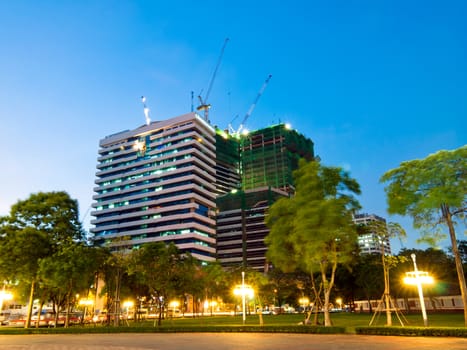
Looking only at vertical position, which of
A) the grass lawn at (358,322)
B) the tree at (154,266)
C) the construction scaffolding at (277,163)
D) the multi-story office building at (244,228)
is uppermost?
the construction scaffolding at (277,163)

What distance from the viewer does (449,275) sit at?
61.7 m

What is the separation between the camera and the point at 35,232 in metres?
37.2

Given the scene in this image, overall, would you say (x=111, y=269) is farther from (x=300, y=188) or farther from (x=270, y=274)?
(x=270, y=274)

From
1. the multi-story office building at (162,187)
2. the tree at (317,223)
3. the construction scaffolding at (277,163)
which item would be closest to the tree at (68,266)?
the tree at (317,223)

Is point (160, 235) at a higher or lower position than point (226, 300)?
higher

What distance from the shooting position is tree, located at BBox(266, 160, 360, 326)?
1137 inches

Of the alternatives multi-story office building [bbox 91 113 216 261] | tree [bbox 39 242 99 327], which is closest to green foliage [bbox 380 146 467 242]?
tree [bbox 39 242 99 327]

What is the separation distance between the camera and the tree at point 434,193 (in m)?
22.2

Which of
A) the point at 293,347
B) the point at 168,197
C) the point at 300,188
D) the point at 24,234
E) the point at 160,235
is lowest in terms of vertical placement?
the point at 293,347

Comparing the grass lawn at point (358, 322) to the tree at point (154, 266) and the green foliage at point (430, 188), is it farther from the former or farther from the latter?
the green foliage at point (430, 188)

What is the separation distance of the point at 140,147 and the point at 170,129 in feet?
46.5

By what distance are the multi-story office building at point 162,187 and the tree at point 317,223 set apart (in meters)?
86.2

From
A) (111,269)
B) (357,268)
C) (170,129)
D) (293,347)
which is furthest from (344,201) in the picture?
(170,129)

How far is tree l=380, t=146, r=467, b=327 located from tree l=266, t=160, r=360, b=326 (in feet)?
17.7
